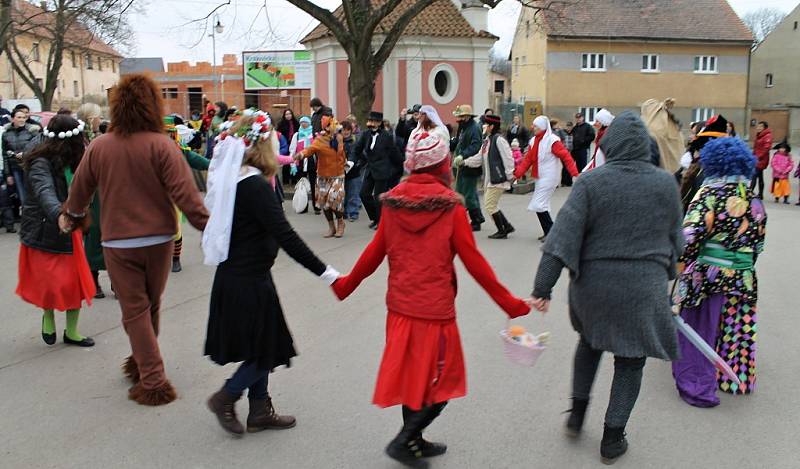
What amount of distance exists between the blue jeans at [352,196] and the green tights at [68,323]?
23.1 ft

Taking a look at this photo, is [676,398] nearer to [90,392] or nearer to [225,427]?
[225,427]

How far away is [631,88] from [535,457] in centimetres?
4615

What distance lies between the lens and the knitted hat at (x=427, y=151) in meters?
3.58

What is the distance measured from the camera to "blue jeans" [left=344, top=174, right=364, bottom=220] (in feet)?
41.1

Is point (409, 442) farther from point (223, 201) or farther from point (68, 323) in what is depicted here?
point (68, 323)

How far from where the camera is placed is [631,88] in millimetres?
46656

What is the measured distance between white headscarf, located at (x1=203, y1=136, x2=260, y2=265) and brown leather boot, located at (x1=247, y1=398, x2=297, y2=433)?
3.03ft

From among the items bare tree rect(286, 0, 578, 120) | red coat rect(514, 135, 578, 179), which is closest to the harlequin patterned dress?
red coat rect(514, 135, 578, 179)

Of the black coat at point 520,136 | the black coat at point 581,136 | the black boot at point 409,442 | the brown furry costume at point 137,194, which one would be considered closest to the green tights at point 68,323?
the brown furry costume at point 137,194

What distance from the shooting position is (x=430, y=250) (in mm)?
3551

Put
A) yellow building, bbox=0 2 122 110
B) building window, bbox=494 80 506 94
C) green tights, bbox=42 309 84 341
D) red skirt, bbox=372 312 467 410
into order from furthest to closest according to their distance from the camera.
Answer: building window, bbox=494 80 506 94
yellow building, bbox=0 2 122 110
green tights, bbox=42 309 84 341
red skirt, bbox=372 312 467 410

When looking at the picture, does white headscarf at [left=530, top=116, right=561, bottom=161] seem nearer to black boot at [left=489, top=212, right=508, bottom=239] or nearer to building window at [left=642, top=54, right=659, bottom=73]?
black boot at [left=489, top=212, right=508, bottom=239]

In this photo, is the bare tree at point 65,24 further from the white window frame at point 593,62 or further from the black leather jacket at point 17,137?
the white window frame at point 593,62

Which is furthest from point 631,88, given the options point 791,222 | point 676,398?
point 676,398
